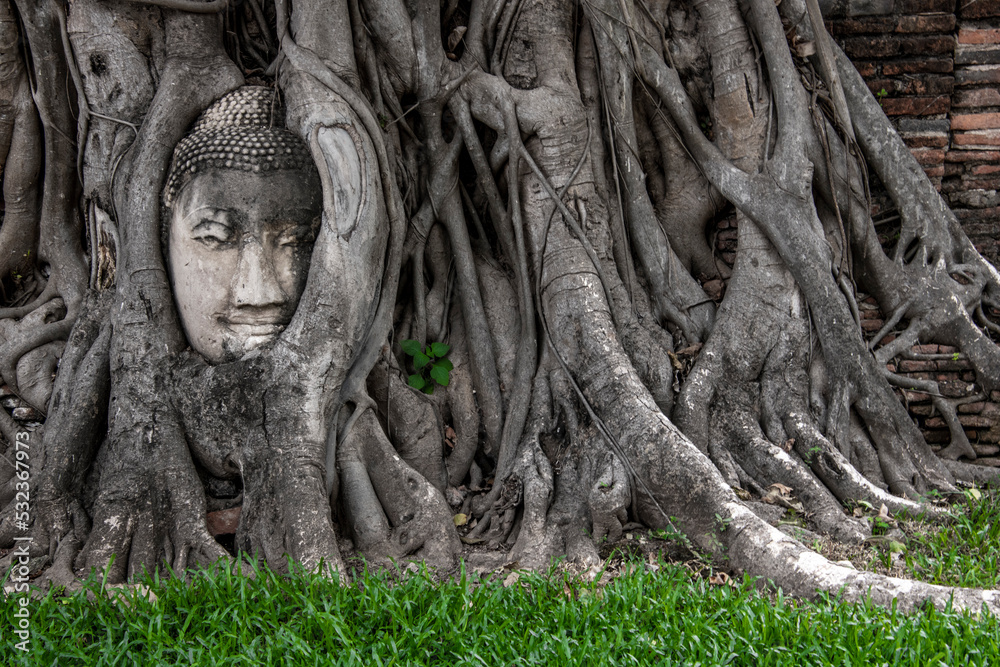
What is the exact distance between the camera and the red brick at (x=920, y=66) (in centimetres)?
404

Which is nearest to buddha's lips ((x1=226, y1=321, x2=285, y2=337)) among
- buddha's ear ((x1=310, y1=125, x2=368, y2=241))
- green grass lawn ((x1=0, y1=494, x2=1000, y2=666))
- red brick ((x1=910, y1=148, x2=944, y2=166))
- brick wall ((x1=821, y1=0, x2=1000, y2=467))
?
buddha's ear ((x1=310, y1=125, x2=368, y2=241))

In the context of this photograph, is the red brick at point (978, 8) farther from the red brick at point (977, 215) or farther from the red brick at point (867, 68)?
the red brick at point (977, 215)

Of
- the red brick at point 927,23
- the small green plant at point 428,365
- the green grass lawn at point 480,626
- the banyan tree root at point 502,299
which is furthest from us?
the red brick at point 927,23

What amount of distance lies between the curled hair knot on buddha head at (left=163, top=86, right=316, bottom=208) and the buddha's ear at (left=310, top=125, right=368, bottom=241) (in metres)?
0.11

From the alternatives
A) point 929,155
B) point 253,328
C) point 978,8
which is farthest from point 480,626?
point 978,8

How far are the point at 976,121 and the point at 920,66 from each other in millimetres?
457

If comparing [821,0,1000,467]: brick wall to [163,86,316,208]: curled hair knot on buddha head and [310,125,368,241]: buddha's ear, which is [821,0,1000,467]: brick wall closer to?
[310,125,368,241]: buddha's ear

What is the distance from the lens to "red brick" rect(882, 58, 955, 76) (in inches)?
159

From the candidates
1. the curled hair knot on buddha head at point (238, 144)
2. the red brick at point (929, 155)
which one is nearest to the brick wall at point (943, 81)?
the red brick at point (929, 155)

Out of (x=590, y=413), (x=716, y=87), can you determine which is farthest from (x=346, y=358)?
(x=716, y=87)

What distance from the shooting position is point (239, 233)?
9.75 ft

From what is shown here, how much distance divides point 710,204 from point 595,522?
1.89 metres

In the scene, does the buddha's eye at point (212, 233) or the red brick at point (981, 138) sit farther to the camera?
the red brick at point (981, 138)

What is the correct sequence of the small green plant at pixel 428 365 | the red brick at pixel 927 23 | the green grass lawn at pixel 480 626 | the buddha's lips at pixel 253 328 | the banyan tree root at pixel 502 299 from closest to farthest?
the green grass lawn at pixel 480 626 < the banyan tree root at pixel 502 299 < the buddha's lips at pixel 253 328 < the small green plant at pixel 428 365 < the red brick at pixel 927 23
